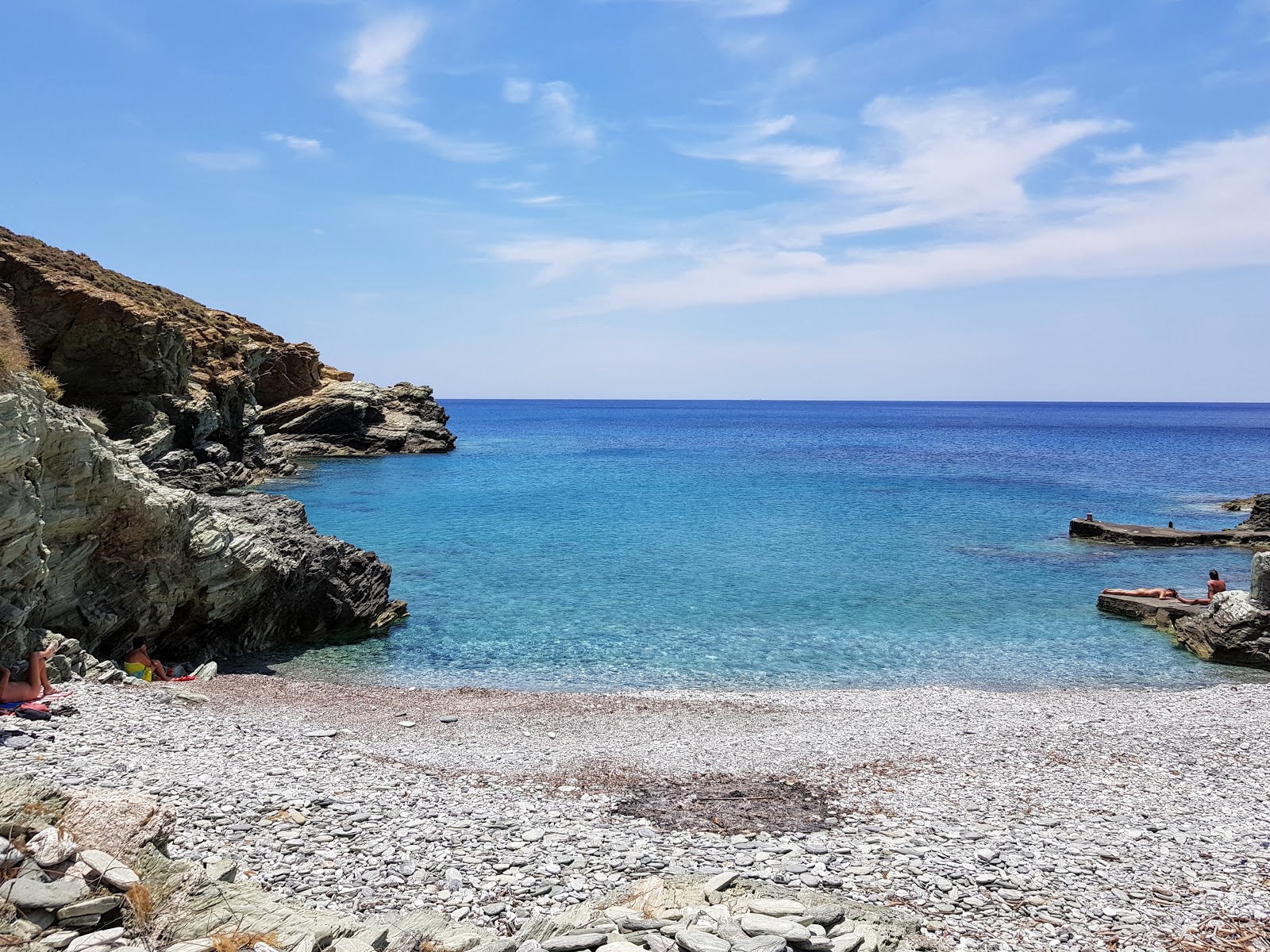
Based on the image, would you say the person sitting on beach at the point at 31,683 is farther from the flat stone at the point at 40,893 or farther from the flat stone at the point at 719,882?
the flat stone at the point at 719,882

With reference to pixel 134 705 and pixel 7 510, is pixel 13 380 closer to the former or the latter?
pixel 7 510

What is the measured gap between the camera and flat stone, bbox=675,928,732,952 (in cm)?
762

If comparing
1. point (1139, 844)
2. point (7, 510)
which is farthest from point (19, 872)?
point (1139, 844)

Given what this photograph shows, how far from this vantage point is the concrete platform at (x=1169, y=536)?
143ft

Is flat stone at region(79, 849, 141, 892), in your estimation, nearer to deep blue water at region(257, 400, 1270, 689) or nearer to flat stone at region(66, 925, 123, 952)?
flat stone at region(66, 925, 123, 952)

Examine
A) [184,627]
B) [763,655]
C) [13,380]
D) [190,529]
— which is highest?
[13,380]

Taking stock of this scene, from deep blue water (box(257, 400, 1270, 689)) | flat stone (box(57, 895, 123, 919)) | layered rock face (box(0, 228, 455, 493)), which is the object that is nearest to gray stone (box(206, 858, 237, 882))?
flat stone (box(57, 895, 123, 919))

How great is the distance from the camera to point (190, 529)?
2077 centimetres

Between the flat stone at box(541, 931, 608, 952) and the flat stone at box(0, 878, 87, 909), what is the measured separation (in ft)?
13.6

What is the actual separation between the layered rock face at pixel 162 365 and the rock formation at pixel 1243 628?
47.5 metres

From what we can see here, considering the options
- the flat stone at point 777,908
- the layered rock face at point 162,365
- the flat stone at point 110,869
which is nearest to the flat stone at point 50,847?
the flat stone at point 110,869

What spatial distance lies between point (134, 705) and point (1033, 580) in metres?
32.2

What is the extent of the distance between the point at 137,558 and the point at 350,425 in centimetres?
7589

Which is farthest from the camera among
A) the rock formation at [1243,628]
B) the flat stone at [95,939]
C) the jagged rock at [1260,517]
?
the jagged rock at [1260,517]
